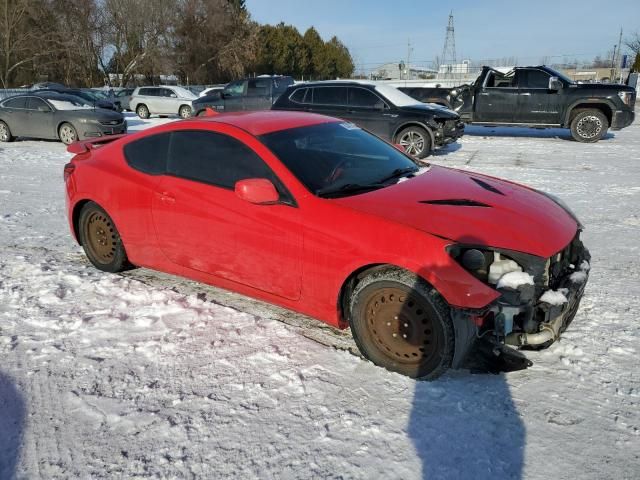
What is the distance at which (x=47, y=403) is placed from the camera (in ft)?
9.26

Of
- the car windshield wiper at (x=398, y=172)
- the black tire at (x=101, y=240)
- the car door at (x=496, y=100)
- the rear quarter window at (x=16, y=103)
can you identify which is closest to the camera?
the car windshield wiper at (x=398, y=172)

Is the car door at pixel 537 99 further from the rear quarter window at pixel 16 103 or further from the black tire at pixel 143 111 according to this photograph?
the black tire at pixel 143 111

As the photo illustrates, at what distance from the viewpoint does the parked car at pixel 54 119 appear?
13781 mm

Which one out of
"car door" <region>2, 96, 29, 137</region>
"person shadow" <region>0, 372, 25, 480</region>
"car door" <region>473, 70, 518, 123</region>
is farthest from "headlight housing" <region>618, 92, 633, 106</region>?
"car door" <region>2, 96, 29, 137</region>

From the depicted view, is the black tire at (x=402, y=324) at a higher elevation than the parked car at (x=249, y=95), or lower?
lower

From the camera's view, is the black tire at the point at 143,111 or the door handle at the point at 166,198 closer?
the door handle at the point at 166,198

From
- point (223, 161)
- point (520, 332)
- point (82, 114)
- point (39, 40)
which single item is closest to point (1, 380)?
point (223, 161)

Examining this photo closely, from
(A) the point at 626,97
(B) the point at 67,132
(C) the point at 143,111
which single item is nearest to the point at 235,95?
(B) the point at 67,132

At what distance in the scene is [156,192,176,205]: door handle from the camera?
384cm

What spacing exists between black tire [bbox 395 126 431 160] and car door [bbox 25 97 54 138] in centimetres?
984

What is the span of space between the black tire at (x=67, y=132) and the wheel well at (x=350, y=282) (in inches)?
514

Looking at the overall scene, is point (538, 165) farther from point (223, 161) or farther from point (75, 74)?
point (75, 74)

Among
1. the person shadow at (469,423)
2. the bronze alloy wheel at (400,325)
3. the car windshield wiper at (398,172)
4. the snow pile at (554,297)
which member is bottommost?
the person shadow at (469,423)

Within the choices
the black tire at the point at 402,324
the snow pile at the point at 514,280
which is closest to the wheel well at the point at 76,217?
the black tire at the point at 402,324
